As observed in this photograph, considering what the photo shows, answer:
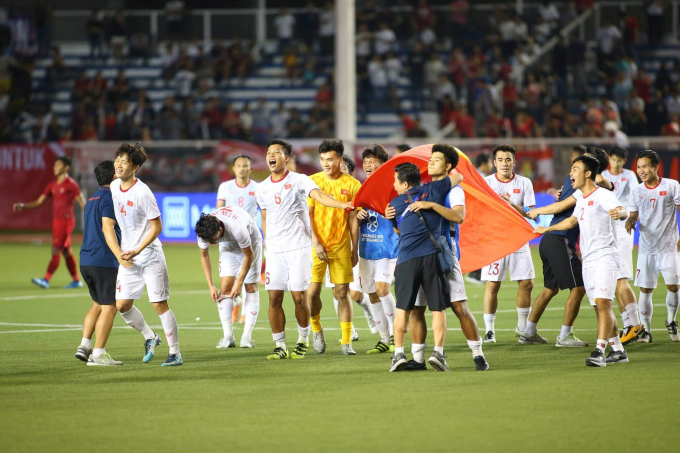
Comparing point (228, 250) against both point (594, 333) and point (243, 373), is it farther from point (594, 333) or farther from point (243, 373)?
point (594, 333)

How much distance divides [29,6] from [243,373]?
31101 millimetres

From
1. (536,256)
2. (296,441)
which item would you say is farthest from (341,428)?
(536,256)

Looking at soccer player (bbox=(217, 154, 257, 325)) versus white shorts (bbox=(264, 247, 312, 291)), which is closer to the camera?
white shorts (bbox=(264, 247, 312, 291))

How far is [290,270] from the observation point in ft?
35.4

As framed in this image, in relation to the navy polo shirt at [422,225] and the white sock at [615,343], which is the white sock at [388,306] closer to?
the navy polo shirt at [422,225]

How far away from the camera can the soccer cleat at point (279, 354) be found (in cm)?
1080

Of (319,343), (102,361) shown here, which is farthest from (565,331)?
(102,361)

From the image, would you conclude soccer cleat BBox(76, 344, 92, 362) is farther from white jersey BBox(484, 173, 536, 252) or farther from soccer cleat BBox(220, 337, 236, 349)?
white jersey BBox(484, 173, 536, 252)

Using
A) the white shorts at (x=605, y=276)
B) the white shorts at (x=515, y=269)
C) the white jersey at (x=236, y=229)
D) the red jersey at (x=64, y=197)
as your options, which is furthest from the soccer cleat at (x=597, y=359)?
the red jersey at (x=64, y=197)

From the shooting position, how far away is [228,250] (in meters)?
11.9

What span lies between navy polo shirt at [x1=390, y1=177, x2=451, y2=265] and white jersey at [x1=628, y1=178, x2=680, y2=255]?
11.4 feet

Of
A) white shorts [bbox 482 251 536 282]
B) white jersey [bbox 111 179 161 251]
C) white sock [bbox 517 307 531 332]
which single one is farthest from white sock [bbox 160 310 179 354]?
white sock [bbox 517 307 531 332]

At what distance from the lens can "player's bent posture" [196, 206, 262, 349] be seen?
36.1ft

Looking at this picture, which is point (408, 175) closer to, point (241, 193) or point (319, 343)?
point (319, 343)
